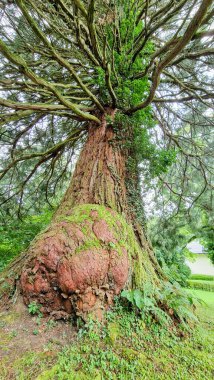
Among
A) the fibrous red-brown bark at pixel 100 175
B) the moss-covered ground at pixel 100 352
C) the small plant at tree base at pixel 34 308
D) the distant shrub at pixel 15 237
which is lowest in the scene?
the moss-covered ground at pixel 100 352

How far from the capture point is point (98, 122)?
3.68 metres

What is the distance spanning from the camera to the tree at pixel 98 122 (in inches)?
84.0

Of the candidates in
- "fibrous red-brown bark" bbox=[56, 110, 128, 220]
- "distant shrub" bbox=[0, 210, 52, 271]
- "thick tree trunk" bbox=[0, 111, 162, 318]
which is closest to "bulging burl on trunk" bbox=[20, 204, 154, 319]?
"thick tree trunk" bbox=[0, 111, 162, 318]

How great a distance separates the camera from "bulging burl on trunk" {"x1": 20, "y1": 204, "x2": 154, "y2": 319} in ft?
6.90

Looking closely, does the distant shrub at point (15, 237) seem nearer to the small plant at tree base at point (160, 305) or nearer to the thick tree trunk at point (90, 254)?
the thick tree trunk at point (90, 254)

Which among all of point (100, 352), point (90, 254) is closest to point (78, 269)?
point (90, 254)

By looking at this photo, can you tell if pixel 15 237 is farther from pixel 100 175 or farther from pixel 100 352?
pixel 100 352

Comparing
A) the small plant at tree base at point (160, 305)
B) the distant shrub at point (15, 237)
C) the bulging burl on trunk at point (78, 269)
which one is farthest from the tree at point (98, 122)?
the distant shrub at point (15, 237)

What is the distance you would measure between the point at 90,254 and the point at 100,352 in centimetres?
77

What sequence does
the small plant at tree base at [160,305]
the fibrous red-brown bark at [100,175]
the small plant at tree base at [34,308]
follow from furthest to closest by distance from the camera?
the fibrous red-brown bark at [100,175] → the small plant at tree base at [160,305] → the small plant at tree base at [34,308]

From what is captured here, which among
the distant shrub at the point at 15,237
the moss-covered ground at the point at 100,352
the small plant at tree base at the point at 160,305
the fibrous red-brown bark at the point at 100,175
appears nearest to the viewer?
the moss-covered ground at the point at 100,352

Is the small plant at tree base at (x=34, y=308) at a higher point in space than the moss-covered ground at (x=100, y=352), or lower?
higher

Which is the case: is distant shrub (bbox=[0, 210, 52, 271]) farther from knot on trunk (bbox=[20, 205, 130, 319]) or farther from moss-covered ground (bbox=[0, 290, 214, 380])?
moss-covered ground (bbox=[0, 290, 214, 380])

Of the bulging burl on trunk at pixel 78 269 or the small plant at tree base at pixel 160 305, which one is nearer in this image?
the bulging burl on trunk at pixel 78 269
